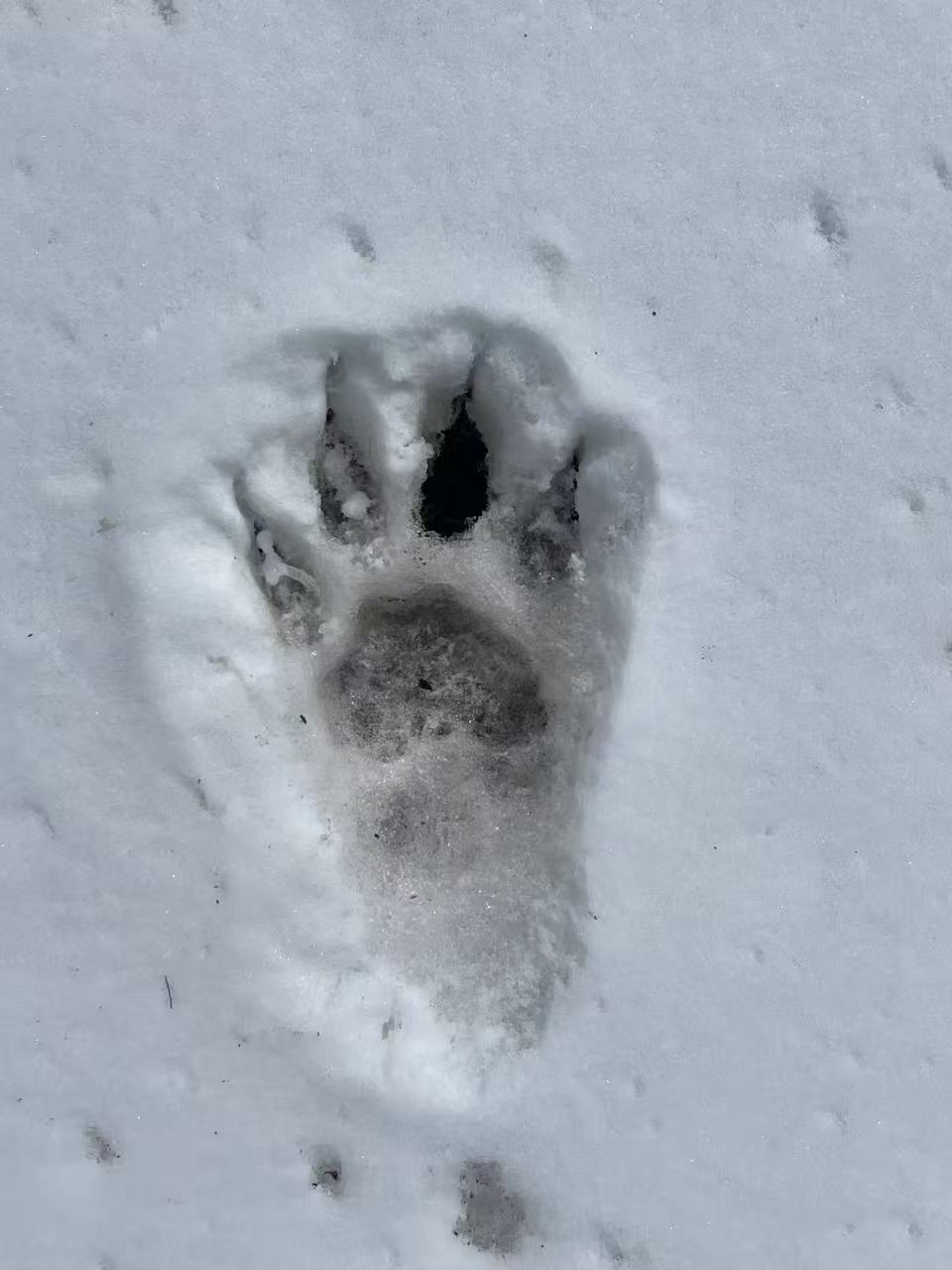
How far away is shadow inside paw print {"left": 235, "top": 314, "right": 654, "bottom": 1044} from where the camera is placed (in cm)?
380

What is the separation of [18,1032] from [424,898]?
1664 mm

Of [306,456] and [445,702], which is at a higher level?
[306,456]

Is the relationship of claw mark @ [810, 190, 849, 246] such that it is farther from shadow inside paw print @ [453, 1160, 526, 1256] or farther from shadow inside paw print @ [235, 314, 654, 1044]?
shadow inside paw print @ [453, 1160, 526, 1256]

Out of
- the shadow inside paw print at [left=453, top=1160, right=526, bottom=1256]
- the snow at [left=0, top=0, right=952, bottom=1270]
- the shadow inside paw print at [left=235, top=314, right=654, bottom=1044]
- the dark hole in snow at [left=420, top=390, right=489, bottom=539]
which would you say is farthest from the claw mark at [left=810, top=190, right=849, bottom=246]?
the shadow inside paw print at [left=453, top=1160, right=526, bottom=1256]

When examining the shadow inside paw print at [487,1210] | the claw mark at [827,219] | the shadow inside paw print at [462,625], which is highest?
the claw mark at [827,219]

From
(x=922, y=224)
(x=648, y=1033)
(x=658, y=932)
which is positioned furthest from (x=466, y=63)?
(x=648, y=1033)

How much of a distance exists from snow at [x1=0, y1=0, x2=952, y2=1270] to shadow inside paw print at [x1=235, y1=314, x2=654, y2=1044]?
2 cm

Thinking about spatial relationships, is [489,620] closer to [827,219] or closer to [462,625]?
[462,625]

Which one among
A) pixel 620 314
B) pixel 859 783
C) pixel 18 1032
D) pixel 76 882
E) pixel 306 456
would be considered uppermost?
pixel 620 314

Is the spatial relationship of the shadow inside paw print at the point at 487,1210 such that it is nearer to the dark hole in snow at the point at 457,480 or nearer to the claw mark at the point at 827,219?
the dark hole in snow at the point at 457,480

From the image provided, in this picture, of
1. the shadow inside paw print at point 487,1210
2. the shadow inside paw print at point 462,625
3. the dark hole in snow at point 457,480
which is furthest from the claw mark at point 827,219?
the shadow inside paw print at point 487,1210

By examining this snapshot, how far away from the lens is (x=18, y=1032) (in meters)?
3.91

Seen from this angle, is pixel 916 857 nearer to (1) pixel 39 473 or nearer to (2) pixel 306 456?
(2) pixel 306 456

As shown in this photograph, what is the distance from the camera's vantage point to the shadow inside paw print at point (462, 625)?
12.5 feet
